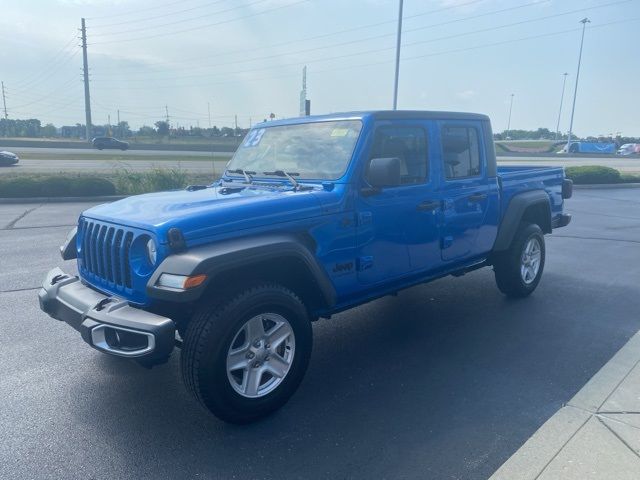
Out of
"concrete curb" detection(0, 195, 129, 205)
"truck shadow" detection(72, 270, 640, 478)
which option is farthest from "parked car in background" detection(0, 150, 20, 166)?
"truck shadow" detection(72, 270, 640, 478)

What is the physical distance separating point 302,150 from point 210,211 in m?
1.41

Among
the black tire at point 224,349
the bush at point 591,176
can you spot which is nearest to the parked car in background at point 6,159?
the bush at point 591,176

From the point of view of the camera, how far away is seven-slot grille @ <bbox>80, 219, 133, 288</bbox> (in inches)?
132

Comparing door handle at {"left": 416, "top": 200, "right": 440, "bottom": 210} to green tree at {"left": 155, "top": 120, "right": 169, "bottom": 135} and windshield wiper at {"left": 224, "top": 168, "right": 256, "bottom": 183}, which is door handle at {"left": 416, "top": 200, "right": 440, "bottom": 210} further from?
green tree at {"left": 155, "top": 120, "right": 169, "bottom": 135}

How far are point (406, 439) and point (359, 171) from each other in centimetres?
193

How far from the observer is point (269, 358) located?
350 cm

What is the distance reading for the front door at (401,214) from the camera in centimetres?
405

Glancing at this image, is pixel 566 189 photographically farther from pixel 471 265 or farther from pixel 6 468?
pixel 6 468

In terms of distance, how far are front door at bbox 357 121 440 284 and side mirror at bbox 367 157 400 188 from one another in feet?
0.58

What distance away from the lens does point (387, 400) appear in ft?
12.1

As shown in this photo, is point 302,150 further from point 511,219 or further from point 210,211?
point 511,219

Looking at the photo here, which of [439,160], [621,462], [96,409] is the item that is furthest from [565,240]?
[96,409]

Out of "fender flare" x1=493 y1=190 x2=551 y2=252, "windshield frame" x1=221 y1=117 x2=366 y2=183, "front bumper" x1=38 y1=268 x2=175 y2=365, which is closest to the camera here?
"front bumper" x1=38 y1=268 x2=175 y2=365

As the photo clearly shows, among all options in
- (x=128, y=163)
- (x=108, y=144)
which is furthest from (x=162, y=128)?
(x=128, y=163)
